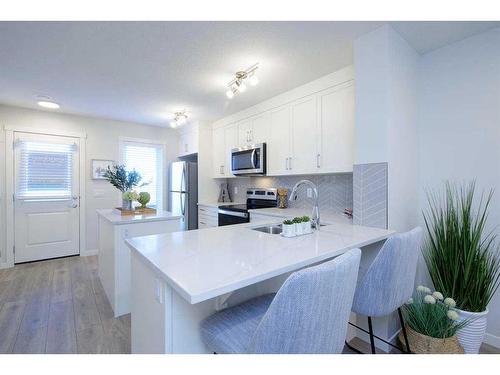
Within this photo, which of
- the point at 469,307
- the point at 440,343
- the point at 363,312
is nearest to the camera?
the point at 363,312

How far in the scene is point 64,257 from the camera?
12.9 feet

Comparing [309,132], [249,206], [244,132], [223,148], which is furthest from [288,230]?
[223,148]

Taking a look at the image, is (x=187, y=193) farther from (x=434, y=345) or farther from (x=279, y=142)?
(x=434, y=345)

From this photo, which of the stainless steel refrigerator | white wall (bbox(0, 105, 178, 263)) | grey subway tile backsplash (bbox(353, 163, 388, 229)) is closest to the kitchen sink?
grey subway tile backsplash (bbox(353, 163, 388, 229))

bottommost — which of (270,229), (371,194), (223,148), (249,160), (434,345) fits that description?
(434,345)

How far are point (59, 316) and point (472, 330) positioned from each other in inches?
125

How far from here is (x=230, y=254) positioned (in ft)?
3.70

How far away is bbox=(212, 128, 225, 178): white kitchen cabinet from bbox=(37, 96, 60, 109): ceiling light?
2.27 meters

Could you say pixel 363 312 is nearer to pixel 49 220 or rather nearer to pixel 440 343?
pixel 440 343

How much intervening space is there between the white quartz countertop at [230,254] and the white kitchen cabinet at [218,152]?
250 centimetres

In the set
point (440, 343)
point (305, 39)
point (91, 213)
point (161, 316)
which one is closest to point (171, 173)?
point (91, 213)

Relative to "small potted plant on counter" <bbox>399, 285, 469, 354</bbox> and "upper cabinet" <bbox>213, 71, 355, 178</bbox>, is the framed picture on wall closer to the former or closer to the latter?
"upper cabinet" <bbox>213, 71, 355, 178</bbox>

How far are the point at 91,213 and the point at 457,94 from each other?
196 inches

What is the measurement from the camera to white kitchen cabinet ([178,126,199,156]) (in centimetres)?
432
